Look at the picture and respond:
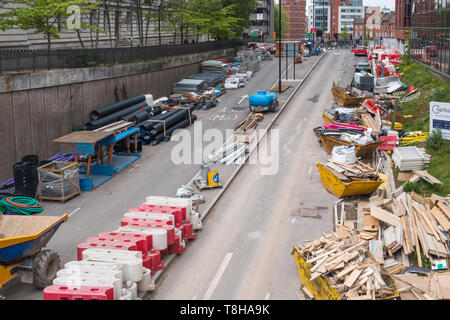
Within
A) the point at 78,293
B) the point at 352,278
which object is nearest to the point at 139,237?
the point at 78,293

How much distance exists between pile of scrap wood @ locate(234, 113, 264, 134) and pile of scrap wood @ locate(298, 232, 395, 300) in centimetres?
1870

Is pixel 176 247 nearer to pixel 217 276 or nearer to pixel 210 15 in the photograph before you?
pixel 217 276

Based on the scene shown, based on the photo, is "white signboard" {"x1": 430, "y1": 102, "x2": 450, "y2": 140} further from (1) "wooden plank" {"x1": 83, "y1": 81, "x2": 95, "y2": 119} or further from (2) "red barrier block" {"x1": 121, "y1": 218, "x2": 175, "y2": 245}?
(1) "wooden plank" {"x1": 83, "y1": 81, "x2": 95, "y2": 119}

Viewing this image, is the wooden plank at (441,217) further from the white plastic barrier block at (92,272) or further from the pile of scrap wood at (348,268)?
the white plastic barrier block at (92,272)

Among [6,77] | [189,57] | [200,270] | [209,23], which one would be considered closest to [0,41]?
[6,77]

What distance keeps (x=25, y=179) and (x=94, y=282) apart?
12.2m

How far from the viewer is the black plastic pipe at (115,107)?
3241 cm

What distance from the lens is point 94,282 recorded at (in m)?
12.9

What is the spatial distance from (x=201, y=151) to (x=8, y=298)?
17.4m

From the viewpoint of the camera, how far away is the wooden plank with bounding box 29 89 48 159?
27.4 m

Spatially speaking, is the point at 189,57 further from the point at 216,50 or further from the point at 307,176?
the point at 307,176

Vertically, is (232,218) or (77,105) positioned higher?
(77,105)

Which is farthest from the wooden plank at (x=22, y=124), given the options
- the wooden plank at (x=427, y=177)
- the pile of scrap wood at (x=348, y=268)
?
the wooden plank at (x=427, y=177)

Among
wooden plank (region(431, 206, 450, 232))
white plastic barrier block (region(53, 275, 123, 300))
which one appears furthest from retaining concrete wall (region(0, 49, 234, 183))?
wooden plank (region(431, 206, 450, 232))
